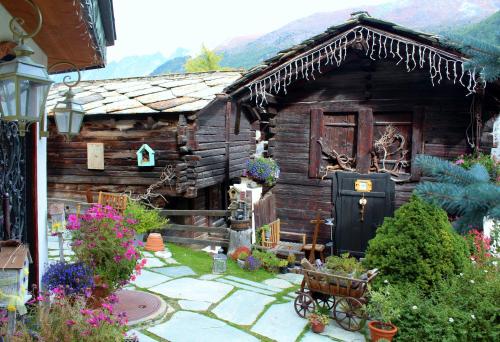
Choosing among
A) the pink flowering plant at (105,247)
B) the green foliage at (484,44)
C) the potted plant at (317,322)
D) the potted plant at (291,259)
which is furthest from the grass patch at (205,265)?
Answer: the green foliage at (484,44)

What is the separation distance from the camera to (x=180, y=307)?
604 cm

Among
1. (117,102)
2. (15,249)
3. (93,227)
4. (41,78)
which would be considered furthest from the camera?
(117,102)

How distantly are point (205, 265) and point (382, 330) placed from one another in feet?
14.5

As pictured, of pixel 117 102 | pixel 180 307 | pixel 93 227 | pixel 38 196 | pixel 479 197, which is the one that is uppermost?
pixel 117 102

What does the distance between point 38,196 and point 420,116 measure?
782 cm

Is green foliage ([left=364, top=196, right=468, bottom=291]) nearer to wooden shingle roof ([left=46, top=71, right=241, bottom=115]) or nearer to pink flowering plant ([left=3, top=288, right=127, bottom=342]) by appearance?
pink flowering plant ([left=3, top=288, right=127, bottom=342])

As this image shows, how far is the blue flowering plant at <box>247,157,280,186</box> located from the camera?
9805mm

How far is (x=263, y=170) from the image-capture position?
32.2 ft

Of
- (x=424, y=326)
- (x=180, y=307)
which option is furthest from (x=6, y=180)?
(x=424, y=326)

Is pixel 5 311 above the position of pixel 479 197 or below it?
below

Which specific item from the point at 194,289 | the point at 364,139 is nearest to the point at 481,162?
the point at 364,139

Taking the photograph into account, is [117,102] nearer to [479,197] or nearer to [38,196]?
[38,196]

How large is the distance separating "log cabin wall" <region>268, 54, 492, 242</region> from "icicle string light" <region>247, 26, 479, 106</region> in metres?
0.30

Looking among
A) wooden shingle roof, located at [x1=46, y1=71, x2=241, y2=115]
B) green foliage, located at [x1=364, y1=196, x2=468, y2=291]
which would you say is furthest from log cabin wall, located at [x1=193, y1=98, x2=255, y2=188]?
green foliage, located at [x1=364, y1=196, x2=468, y2=291]
